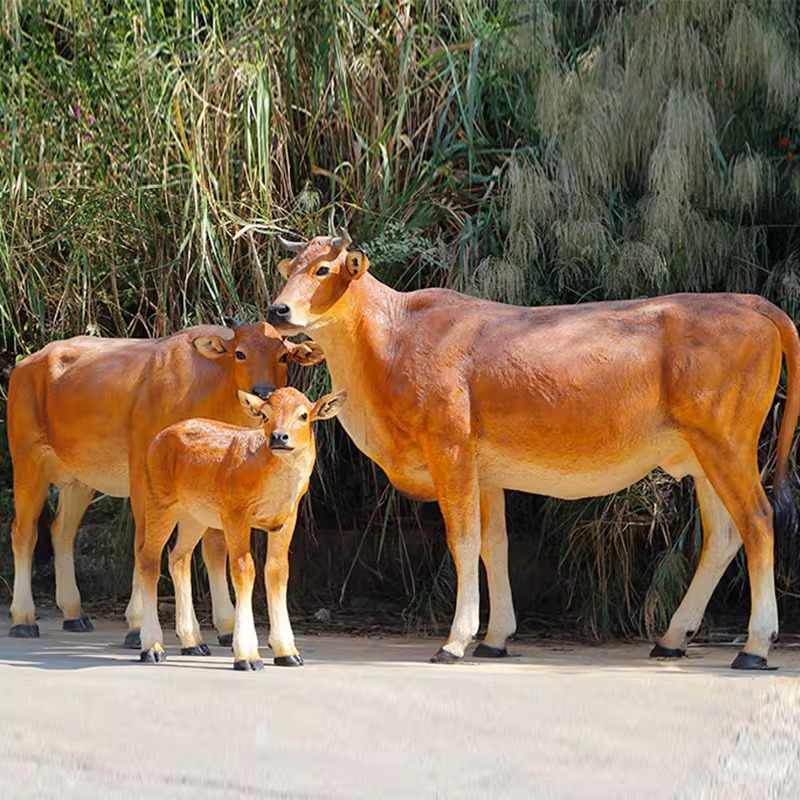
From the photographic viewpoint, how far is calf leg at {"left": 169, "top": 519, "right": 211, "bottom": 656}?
679 cm

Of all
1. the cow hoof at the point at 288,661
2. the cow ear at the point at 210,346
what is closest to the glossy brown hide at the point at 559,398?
the cow ear at the point at 210,346

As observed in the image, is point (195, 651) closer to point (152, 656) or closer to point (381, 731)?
point (152, 656)

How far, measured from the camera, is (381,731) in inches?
198

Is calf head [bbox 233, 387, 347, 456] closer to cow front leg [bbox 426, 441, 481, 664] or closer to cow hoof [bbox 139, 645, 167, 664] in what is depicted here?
cow front leg [bbox 426, 441, 481, 664]

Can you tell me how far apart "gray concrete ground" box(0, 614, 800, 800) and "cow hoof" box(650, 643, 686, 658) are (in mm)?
477

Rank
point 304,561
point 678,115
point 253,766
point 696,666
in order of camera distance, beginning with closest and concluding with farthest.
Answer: point 253,766, point 696,666, point 678,115, point 304,561

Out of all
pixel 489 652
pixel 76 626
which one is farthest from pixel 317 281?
pixel 76 626

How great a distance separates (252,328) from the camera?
709cm

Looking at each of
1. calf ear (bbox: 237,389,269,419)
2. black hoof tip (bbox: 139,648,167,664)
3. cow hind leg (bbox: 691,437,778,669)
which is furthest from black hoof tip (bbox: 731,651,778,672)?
black hoof tip (bbox: 139,648,167,664)

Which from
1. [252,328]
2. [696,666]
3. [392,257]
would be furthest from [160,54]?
[696,666]

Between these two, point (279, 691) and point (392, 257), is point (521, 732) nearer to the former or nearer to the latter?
point (279, 691)

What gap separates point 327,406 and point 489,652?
1.45m

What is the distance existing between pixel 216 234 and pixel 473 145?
4.59 feet

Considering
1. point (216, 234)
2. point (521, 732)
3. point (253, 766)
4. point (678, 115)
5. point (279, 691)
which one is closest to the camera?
point (253, 766)
